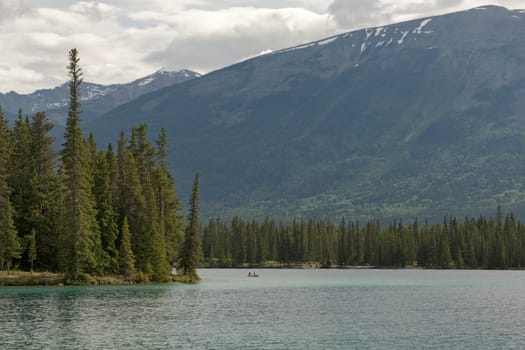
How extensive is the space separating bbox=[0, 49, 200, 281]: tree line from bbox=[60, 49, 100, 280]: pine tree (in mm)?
140

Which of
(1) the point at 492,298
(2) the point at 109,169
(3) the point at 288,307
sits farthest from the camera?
(2) the point at 109,169

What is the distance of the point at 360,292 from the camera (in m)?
123

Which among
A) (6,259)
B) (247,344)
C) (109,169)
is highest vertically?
(109,169)

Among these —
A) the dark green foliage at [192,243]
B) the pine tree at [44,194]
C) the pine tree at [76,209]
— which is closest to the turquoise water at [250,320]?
the pine tree at [76,209]

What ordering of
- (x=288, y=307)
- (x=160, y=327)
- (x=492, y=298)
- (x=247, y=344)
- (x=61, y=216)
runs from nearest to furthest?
(x=247, y=344)
(x=160, y=327)
(x=288, y=307)
(x=492, y=298)
(x=61, y=216)

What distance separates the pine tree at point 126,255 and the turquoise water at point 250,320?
6.37 meters

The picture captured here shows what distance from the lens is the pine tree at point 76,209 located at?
11356 centimetres

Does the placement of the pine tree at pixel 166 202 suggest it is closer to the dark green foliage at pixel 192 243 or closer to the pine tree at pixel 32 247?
the dark green foliage at pixel 192 243

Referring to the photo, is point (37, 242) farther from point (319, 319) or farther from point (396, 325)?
point (396, 325)

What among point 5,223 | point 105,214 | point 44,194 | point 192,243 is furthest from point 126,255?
point 5,223

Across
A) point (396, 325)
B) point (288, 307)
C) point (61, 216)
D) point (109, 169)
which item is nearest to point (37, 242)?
point (61, 216)

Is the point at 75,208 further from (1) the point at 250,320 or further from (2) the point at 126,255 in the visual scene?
(1) the point at 250,320

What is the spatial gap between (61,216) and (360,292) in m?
46.3

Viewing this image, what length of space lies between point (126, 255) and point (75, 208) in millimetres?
12405
